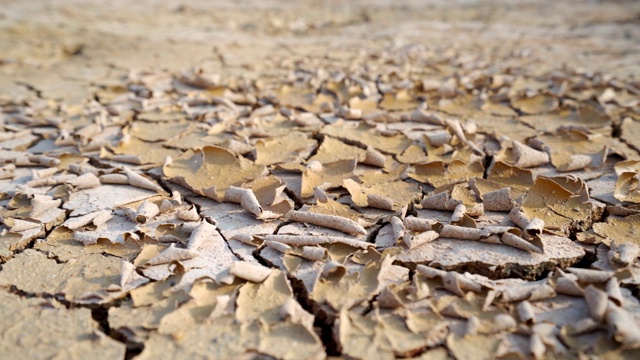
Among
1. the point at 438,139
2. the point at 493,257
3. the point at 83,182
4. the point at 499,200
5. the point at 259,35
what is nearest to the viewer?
the point at 493,257

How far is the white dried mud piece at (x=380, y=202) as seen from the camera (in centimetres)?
230

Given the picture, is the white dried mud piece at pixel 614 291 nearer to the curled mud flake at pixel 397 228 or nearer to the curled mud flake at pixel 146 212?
the curled mud flake at pixel 397 228

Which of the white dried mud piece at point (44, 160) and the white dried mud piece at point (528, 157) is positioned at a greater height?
the white dried mud piece at point (44, 160)

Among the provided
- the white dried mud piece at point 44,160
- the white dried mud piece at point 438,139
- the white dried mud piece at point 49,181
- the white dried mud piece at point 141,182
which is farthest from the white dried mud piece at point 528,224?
the white dried mud piece at point 44,160

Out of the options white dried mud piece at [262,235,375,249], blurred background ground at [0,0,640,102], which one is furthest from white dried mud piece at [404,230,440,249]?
blurred background ground at [0,0,640,102]

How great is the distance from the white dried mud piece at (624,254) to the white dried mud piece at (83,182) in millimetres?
2411

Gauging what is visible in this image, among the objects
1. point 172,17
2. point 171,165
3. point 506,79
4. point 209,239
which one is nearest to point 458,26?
point 506,79

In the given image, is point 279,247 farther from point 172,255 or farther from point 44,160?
point 44,160

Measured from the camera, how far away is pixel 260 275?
179cm

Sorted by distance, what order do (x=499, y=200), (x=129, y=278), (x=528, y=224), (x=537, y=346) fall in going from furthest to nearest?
(x=499, y=200), (x=528, y=224), (x=129, y=278), (x=537, y=346)

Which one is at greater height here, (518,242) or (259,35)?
(259,35)

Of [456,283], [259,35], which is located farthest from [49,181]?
[259,35]

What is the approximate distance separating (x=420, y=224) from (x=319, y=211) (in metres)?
Answer: 0.48

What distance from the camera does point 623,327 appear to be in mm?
1472
